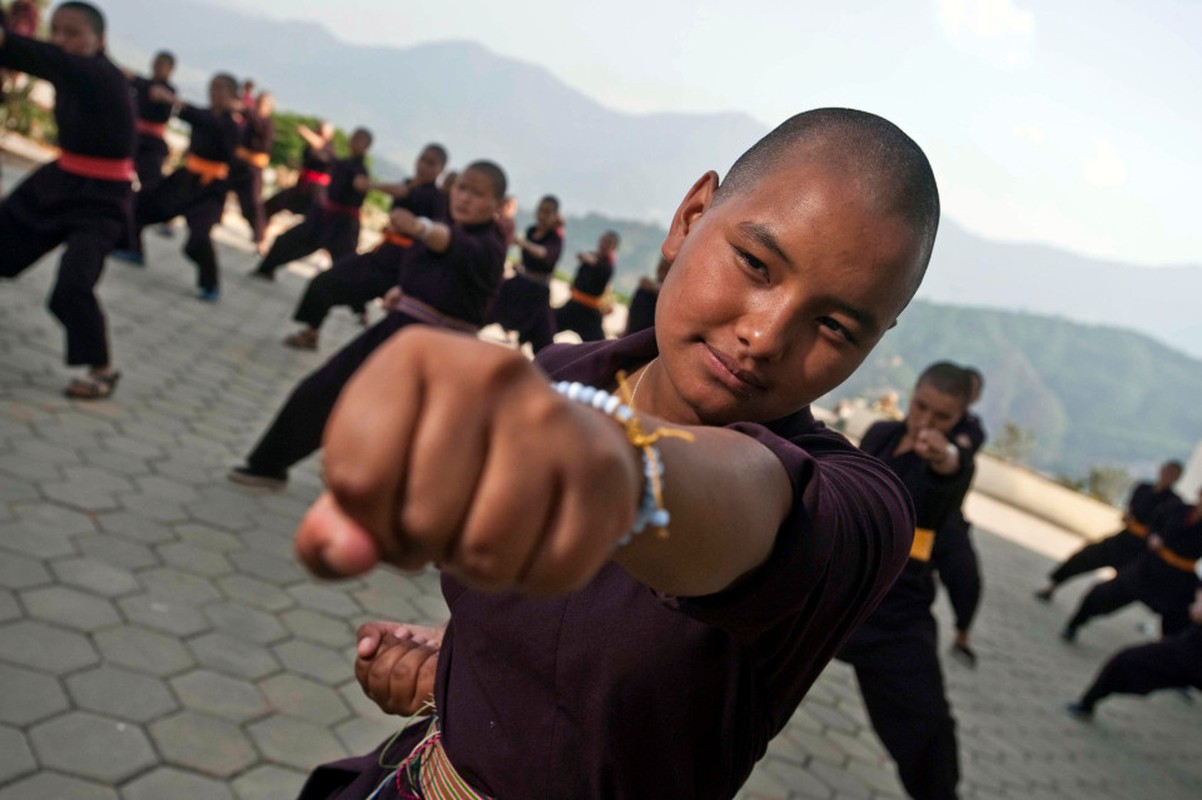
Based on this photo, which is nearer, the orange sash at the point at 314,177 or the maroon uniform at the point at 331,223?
the maroon uniform at the point at 331,223

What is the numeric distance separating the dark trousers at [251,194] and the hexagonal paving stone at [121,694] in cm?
795

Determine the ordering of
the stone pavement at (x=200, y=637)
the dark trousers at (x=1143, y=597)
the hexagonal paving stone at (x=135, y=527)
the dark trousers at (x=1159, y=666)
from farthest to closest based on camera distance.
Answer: the dark trousers at (x=1143, y=597)
the dark trousers at (x=1159, y=666)
the hexagonal paving stone at (x=135, y=527)
the stone pavement at (x=200, y=637)

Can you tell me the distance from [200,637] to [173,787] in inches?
36.0

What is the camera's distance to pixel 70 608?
11.4 feet

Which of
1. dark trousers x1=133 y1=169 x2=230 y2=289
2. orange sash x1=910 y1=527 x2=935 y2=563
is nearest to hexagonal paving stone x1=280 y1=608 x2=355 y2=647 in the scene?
orange sash x1=910 y1=527 x2=935 y2=563

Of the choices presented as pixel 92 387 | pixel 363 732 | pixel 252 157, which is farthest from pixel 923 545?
pixel 252 157

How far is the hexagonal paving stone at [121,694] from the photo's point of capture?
Result: 302 centimetres

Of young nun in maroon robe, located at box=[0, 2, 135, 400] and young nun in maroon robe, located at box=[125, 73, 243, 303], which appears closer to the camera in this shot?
young nun in maroon robe, located at box=[0, 2, 135, 400]

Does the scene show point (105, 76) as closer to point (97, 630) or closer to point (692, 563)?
point (97, 630)

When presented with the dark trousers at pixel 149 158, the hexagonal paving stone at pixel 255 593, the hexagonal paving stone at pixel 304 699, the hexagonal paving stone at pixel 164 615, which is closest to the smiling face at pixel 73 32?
the hexagonal paving stone at pixel 255 593

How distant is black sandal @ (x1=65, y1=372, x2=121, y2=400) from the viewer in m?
5.48

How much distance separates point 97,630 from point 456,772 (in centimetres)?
265

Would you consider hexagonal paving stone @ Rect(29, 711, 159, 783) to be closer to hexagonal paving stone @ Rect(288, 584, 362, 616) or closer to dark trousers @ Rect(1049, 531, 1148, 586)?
hexagonal paving stone @ Rect(288, 584, 362, 616)

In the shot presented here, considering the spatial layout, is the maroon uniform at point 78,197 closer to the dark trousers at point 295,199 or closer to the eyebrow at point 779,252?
the eyebrow at point 779,252
